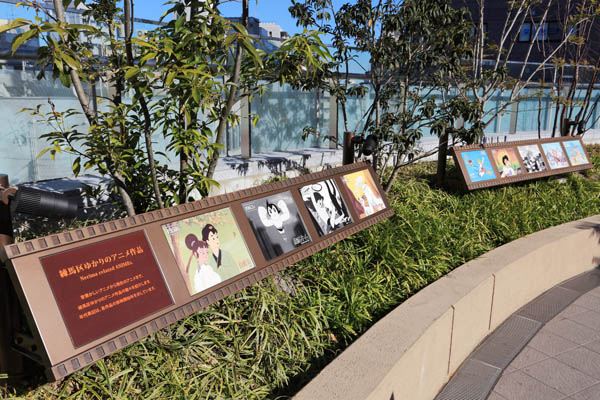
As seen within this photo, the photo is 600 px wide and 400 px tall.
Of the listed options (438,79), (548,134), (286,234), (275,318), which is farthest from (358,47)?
(548,134)

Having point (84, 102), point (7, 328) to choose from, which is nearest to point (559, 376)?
point (7, 328)

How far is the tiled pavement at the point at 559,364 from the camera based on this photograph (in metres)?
3.82

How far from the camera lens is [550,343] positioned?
15.0ft

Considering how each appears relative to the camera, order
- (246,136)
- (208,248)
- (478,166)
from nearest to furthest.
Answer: (208,248) → (478,166) → (246,136)

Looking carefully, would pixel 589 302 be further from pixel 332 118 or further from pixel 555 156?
pixel 332 118

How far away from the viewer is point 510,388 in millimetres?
3861

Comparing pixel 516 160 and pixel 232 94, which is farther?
pixel 516 160

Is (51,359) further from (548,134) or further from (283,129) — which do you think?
(548,134)

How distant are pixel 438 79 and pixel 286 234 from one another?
4206 mm

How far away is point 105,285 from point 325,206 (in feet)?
7.32

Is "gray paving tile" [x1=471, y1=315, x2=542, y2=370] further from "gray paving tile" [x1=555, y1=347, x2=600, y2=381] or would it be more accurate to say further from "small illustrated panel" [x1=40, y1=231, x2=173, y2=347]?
"small illustrated panel" [x1=40, y1=231, x2=173, y2=347]

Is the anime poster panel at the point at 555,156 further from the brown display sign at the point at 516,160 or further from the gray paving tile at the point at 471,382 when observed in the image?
the gray paving tile at the point at 471,382

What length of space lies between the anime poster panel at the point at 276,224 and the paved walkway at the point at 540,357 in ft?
5.70

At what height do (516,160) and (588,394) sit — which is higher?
(516,160)
